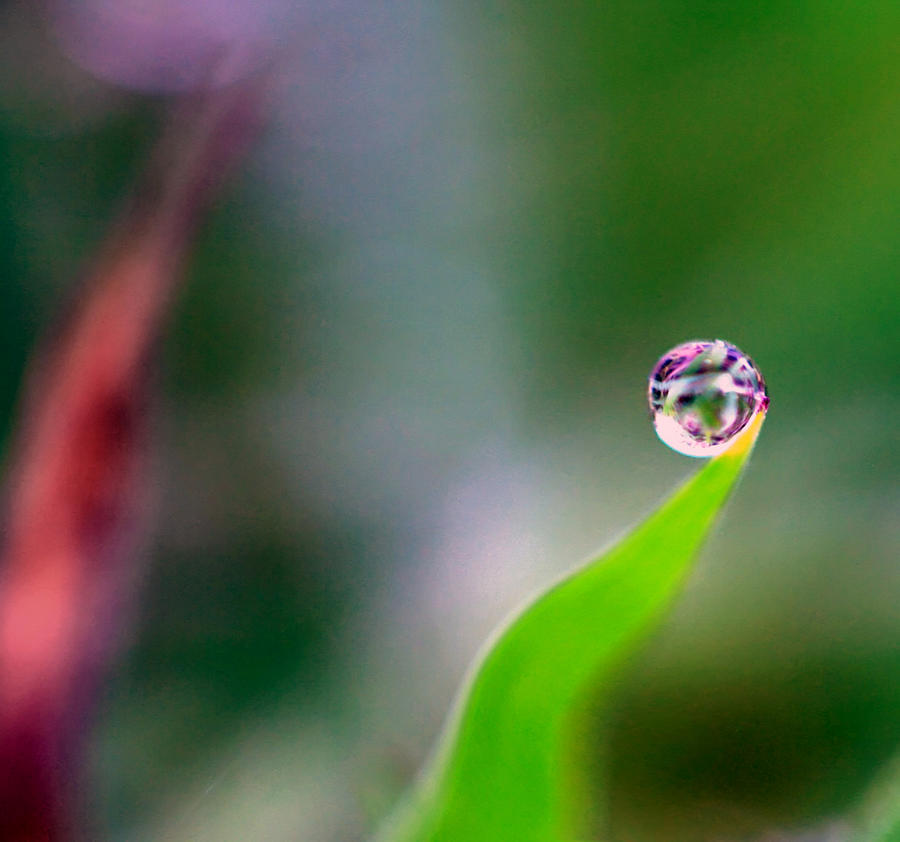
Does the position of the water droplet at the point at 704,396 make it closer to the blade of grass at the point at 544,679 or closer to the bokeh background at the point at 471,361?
the blade of grass at the point at 544,679

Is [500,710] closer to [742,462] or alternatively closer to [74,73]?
[742,462]

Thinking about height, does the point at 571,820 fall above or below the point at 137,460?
below

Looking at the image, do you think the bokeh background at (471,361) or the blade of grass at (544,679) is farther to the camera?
the bokeh background at (471,361)

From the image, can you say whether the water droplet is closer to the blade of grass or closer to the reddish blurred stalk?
the blade of grass

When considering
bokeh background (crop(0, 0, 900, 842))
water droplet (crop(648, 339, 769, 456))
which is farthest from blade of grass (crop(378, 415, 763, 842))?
bokeh background (crop(0, 0, 900, 842))

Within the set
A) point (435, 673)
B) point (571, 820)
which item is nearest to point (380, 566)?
point (435, 673)

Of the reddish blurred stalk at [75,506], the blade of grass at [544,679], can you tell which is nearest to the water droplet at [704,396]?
the blade of grass at [544,679]

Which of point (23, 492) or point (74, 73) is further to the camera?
point (74, 73)

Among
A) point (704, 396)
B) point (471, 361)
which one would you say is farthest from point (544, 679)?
point (471, 361)
